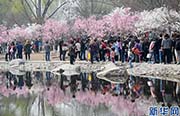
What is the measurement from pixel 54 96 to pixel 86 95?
1.15m

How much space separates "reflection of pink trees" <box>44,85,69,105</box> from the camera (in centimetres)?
1611

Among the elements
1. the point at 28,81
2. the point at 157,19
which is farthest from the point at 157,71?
the point at 157,19

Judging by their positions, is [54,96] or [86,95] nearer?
[86,95]

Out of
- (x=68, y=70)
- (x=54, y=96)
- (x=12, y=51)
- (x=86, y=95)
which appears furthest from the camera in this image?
(x=12, y=51)

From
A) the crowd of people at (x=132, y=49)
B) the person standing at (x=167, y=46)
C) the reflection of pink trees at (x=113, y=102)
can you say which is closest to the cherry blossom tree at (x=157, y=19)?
the crowd of people at (x=132, y=49)

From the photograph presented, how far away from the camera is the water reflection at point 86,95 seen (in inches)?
562

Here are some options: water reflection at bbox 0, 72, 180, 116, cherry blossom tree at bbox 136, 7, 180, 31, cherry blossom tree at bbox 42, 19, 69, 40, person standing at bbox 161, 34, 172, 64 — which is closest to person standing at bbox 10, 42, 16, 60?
cherry blossom tree at bbox 136, 7, 180, 31

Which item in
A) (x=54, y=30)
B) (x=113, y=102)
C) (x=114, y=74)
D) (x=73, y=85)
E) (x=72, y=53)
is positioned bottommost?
(x=113, y=102)

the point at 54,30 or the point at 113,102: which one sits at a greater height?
the point at 54,30

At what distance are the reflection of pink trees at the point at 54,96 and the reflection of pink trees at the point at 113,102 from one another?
550 mm

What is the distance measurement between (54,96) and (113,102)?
2765mm

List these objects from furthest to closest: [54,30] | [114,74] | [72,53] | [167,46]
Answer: [54,30], [72,53], [114,74], [167,46]

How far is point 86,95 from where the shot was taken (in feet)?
55.5

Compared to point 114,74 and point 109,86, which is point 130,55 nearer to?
point 114,74
